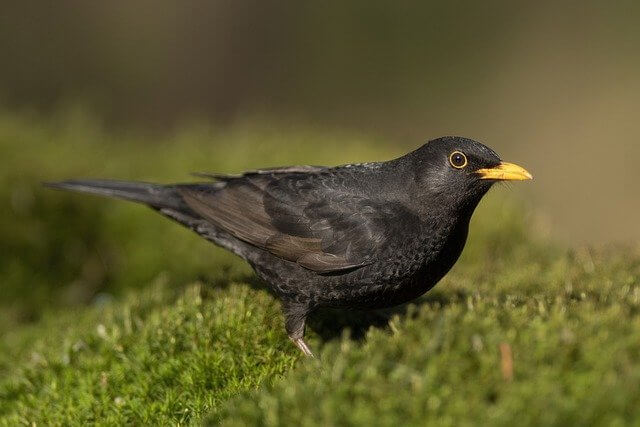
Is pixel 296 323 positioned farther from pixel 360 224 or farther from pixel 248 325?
pixel 360 224

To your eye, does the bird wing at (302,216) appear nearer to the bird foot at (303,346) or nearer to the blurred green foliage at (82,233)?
the bird foot at (303,346)

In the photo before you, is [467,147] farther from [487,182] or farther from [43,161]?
[43,161]

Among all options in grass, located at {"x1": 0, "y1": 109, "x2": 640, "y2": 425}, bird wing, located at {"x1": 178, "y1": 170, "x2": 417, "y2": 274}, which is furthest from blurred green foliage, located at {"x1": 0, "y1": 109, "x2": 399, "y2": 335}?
bird wing, located at {"x1": 178, "y1": 170, "x2": 417, "y2": 274}

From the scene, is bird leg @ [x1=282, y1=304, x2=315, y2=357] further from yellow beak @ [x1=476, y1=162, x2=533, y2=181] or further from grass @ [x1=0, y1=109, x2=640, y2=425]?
yellow beak @ [x1=476, y1=162, x2=533, y2=181]

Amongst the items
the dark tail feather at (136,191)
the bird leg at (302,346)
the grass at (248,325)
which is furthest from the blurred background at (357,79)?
the bird leg at (302,346)

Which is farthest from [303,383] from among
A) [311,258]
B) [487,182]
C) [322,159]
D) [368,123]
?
[368,123]

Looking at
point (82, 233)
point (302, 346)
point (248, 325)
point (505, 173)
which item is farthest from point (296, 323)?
point (82, 233)

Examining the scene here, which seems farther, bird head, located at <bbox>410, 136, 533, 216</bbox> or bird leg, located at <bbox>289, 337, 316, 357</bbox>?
bird head, located at <bbox>410, 136, 533, 216</bbox>

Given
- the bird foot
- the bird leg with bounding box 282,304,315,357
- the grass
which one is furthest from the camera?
the bird leg with bounding box 282,304,315,357
